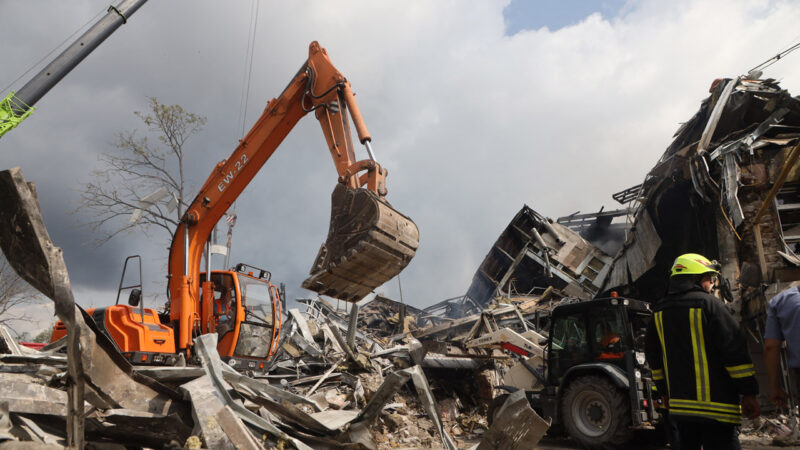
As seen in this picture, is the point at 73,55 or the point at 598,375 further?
the point at 73,55

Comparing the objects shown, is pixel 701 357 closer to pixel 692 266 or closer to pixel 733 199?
pixel 692 266

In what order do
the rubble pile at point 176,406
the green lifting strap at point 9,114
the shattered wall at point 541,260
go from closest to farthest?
the rubble pile at point 176,406
the green lifting strap at point 9,114
the shattered wall at point 541,260

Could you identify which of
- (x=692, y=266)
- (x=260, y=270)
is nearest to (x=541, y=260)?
(x=260, y=270)

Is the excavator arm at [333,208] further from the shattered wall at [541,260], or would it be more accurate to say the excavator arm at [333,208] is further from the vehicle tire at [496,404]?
the shattered wall at [541,260]

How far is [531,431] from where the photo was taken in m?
3.29

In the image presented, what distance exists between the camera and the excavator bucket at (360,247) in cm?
559

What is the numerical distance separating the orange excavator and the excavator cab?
2 cm

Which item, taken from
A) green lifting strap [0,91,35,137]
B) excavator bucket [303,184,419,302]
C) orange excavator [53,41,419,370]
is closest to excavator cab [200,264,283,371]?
orange excavator [53,41,419,370]

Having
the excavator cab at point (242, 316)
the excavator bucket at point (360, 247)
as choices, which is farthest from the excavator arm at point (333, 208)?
the excavator cab at point (242, 316)

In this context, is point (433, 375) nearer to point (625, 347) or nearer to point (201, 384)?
point (625, 347)

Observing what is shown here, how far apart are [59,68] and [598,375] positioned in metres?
11.3

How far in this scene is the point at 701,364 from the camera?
318 centimetres

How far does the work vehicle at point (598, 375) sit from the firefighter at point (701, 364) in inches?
151

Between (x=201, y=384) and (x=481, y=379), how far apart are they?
8111mm
